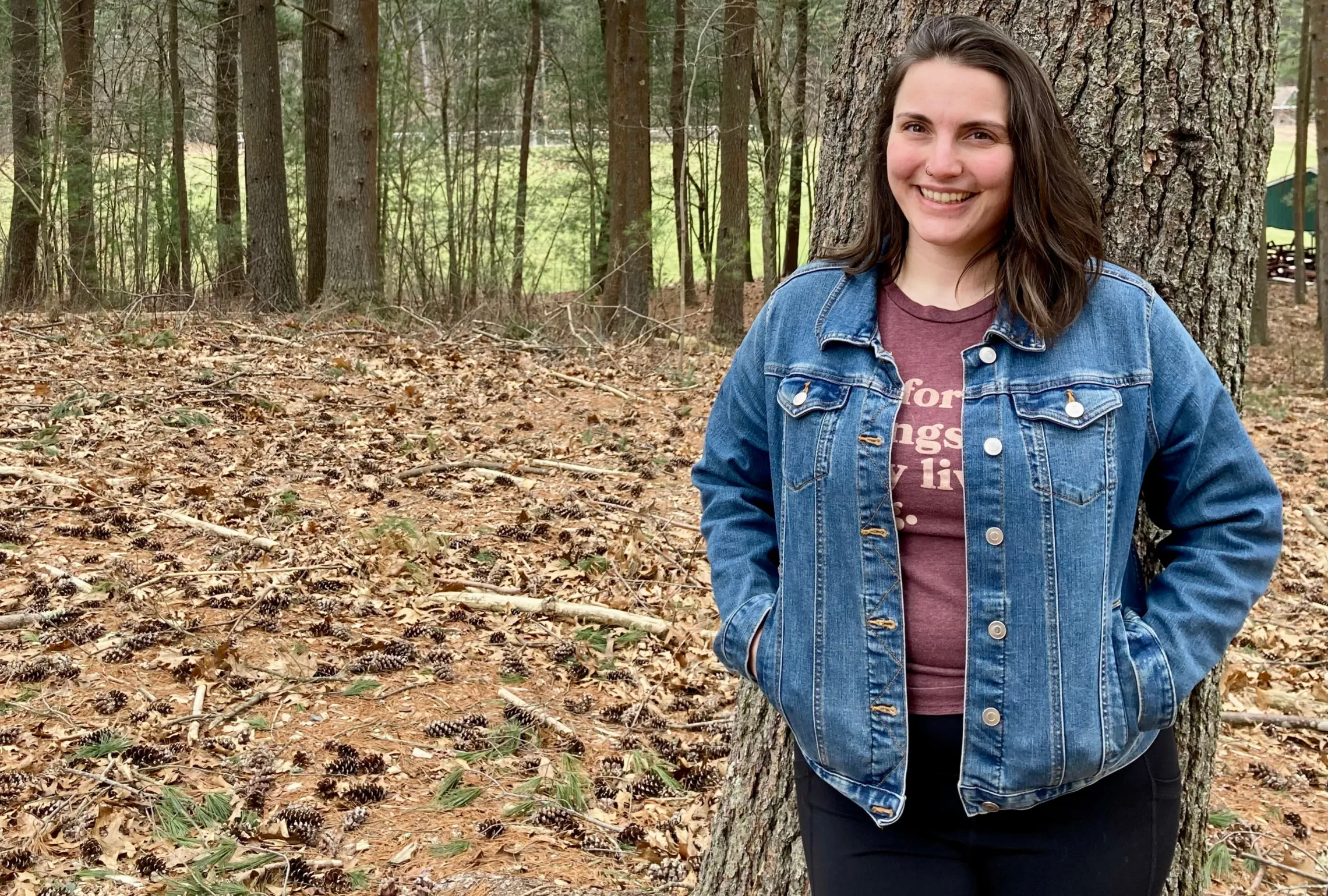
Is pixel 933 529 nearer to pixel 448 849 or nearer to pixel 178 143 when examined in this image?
pixel 448 849

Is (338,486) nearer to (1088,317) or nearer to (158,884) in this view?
(158,884)

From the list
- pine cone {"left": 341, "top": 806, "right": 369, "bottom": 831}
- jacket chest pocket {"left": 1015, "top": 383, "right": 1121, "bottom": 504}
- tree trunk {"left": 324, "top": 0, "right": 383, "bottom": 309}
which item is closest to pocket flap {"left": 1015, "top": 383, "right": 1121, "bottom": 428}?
jacket chest pocket {"left": 1015, "top": 383, "right": 1121, "bottom": 504}

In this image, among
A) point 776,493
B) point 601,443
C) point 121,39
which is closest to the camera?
point 776,493

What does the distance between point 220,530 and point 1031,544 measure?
5.01m

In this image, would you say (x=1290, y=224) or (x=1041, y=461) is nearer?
(x=1041, y=461)

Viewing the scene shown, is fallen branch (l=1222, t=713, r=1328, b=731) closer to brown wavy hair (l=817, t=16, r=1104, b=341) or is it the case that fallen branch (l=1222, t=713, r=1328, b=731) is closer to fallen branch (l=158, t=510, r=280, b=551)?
brown wavy hair (l=817, t=16, r=1104, b=341)

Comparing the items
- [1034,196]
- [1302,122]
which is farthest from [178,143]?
[1302,122]

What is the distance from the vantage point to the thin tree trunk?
16.3m

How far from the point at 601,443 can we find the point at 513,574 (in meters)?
2.63

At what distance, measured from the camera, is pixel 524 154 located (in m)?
24.7

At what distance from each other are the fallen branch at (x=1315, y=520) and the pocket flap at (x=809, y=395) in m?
6.30

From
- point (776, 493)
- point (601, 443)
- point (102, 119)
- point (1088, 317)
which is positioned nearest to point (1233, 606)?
point (1088, 317)

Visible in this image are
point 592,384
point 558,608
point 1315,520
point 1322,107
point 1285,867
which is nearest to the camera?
point 1285,867

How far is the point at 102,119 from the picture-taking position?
1638 cm
